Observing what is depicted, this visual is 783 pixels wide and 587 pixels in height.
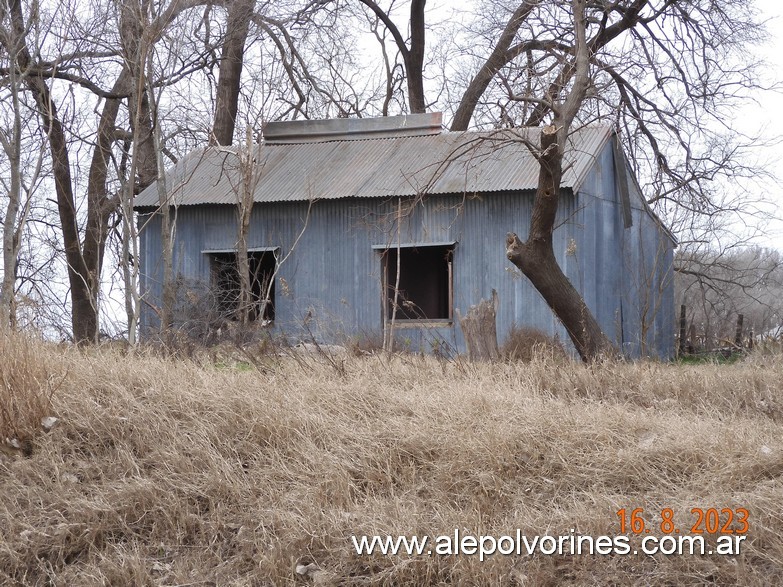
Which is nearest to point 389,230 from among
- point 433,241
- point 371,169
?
point 433,241

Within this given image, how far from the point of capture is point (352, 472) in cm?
645

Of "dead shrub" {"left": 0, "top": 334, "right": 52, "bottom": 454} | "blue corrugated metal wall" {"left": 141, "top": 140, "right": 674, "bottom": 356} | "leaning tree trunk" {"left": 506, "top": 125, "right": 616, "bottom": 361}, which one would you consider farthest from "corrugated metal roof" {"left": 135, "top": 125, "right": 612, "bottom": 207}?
"dead shrub" {"left": 0, "top": 334, "right": 52, "bottom": 454}

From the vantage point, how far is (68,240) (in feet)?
68.1

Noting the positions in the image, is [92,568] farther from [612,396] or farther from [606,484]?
[612,396]

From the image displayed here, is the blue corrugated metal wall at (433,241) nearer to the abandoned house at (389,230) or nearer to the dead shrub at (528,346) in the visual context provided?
the abandoned house at (389,230)

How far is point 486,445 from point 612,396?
89.4 inches

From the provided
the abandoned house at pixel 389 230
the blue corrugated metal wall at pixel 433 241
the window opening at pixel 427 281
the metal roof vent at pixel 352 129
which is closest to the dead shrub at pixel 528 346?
the abandoned house at pixel 389 230

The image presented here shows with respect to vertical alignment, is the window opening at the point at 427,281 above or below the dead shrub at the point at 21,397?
above

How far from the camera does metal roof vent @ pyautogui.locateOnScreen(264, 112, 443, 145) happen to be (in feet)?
60.6

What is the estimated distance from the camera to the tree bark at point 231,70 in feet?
66.1

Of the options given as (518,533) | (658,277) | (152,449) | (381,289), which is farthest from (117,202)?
(518,533)

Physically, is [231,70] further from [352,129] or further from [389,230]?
[389,230]

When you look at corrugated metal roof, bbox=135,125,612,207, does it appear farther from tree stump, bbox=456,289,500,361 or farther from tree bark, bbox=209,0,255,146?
tree stump, bbox=456,289,500,361

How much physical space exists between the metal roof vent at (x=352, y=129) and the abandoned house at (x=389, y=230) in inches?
1.1
